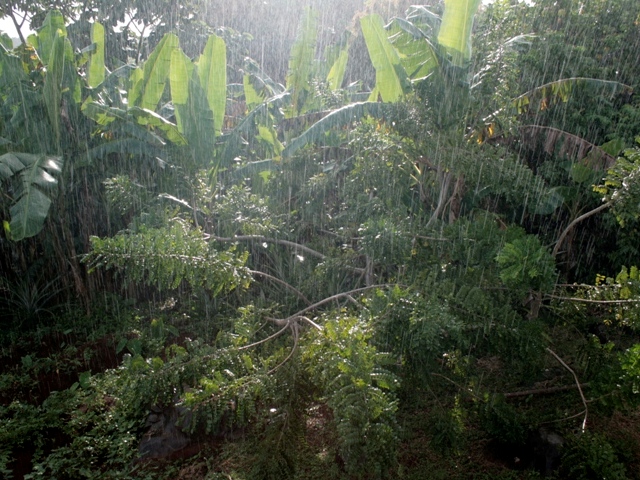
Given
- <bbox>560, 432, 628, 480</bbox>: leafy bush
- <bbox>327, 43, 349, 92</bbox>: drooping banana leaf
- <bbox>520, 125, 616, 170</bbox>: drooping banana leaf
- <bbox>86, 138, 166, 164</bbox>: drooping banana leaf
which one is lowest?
<bbox>560, 432, 628, 480</bbox>: leafy bush

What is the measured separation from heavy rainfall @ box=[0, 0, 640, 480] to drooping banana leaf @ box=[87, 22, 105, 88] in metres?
0.02

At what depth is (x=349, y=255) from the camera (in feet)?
12.7

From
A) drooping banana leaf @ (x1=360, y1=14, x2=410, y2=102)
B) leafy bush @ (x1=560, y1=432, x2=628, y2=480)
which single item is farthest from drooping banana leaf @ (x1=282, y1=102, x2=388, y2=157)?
leafy bush @ (x1=560, y1=432, x2=628, y2=480)

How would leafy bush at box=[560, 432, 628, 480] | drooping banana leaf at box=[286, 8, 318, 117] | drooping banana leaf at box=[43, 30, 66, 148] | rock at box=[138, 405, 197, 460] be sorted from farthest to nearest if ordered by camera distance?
drooping banana leaf at box=[286, 8, 318, 117], drooping banana leaf at box=[43, 30, 66, 148], rock at box=[138, 405, 197, 460], leafy bush at box=[560, 432, 628, 480]

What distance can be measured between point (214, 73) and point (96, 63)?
1.92 m

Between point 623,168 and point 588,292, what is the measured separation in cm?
78

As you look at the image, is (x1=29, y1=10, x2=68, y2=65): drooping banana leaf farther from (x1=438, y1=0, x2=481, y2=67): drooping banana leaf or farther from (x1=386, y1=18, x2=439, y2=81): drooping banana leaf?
(x1=438, y1=0, x2=481, y2=67): drooping banana leaf

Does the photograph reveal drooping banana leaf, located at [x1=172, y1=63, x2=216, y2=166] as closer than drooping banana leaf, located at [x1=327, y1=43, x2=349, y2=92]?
Yes

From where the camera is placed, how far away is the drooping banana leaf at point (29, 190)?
4305mm

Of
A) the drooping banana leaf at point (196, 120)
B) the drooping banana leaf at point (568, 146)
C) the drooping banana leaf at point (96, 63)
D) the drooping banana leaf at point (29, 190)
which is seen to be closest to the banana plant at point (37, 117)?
the drooping banana leaf at point (29, 190)

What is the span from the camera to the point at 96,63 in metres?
5.89

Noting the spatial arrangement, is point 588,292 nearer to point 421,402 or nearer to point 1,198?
point 421,402

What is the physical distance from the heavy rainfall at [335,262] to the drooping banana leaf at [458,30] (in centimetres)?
2

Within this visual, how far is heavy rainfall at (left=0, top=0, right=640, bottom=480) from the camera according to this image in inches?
111
